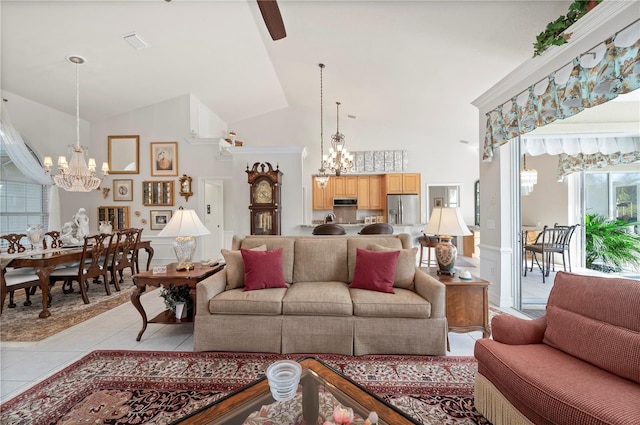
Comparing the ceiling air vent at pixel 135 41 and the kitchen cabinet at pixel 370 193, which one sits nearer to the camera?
the ceiling air vent at pixel 135 41

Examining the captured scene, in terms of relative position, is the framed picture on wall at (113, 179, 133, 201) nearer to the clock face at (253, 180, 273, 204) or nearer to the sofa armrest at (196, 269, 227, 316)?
the clock face at (253, 180, 273, 204)

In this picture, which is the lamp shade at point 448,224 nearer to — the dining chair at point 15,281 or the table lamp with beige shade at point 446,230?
the table lamp with beige shade at point 446,230

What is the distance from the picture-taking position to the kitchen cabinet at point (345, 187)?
738 centimetres

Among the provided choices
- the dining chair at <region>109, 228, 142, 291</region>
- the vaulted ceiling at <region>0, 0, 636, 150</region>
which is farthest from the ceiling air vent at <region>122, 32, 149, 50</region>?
the dining chair at <region>109, 228, 142, 291</region>

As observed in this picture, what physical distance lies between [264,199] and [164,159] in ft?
9.38

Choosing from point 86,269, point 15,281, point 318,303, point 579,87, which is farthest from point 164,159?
point 579,87

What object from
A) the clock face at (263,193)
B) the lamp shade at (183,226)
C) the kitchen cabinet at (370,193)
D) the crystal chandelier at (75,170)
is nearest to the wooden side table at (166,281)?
the lamp shade at (183,226)

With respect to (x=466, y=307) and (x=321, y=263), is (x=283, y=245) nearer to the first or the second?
(x=321, y=263)

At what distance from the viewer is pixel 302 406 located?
44.7 inches

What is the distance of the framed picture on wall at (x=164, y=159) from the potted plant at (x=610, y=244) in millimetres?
8368

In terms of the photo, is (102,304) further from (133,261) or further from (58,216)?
(58,216)

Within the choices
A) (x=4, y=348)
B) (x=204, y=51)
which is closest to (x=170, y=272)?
(x=4, y=348)

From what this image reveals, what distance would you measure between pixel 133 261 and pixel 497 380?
17.6ft

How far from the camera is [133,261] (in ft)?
15.2
